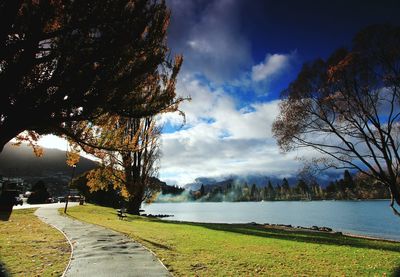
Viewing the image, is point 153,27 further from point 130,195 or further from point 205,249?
point 130,195

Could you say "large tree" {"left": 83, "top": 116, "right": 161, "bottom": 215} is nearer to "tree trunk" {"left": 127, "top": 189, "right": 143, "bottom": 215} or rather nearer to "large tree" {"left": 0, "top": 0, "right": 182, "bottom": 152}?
"tree trunk" {"left": 127, "top": 189, "right": 143, "bottom": 215}

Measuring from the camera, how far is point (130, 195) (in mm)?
36312

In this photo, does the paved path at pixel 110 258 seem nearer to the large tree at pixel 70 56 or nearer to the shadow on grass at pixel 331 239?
the large tree at pixel 70 56

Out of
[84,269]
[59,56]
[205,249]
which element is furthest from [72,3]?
[205,249]

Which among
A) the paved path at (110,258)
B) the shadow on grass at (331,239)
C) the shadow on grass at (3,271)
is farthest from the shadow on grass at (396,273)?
the shadow on grass at (3,271)

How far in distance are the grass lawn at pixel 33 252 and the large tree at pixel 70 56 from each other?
4330 millimetres

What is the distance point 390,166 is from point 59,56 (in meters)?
16.9

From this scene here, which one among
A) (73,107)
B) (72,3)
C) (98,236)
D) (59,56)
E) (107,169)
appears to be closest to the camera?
(72,3)

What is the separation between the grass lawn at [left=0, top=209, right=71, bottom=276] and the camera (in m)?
9.60

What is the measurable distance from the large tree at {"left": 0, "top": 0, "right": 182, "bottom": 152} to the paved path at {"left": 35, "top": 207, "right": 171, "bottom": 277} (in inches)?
194

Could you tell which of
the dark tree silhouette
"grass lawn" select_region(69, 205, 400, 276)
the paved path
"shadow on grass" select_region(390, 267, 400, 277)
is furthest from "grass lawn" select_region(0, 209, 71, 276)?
the dark tree silhouette

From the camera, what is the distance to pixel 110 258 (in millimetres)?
11008

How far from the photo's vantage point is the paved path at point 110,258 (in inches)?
370

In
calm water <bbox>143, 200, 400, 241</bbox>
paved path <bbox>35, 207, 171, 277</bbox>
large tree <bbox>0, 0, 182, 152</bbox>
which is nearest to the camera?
large tree <bbox>0, 0, 182, 152</bbox>
